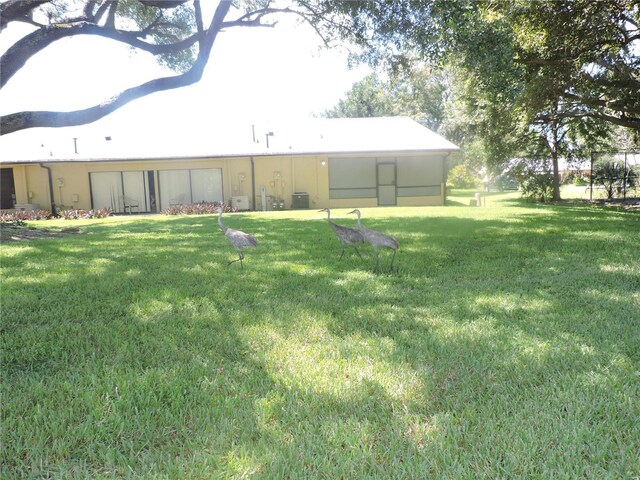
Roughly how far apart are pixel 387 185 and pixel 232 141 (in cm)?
779

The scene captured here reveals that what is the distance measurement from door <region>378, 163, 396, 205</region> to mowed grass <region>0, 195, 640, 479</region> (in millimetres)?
15091

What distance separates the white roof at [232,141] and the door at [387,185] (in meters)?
1.22

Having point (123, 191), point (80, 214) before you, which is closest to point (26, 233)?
point (80, 214)

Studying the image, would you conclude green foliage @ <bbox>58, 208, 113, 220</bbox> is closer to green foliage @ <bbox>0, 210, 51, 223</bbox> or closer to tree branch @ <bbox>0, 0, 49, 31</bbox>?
green foliage @ <bbox>0, 210, 51, 223</bbox>

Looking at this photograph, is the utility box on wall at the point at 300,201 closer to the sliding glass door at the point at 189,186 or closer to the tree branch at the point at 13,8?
the sliding glass door at the point at 189,186

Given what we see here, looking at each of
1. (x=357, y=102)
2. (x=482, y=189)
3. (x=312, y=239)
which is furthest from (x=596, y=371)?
(x=357, y=102)

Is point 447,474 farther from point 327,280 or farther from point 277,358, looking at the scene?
point 327,280

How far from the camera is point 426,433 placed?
87.9 inches

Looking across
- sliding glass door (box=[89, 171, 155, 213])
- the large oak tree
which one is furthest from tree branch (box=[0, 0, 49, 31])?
sliding glass door (box=[89, 171, 155, 213])

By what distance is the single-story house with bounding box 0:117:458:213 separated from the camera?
20.1 m

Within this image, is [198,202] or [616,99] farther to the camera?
[198,202]

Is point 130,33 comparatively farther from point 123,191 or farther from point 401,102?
point 401,102

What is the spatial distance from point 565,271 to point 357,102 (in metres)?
41.4

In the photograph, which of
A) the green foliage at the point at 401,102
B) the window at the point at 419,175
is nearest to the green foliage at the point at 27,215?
the window at the point at 419,175
